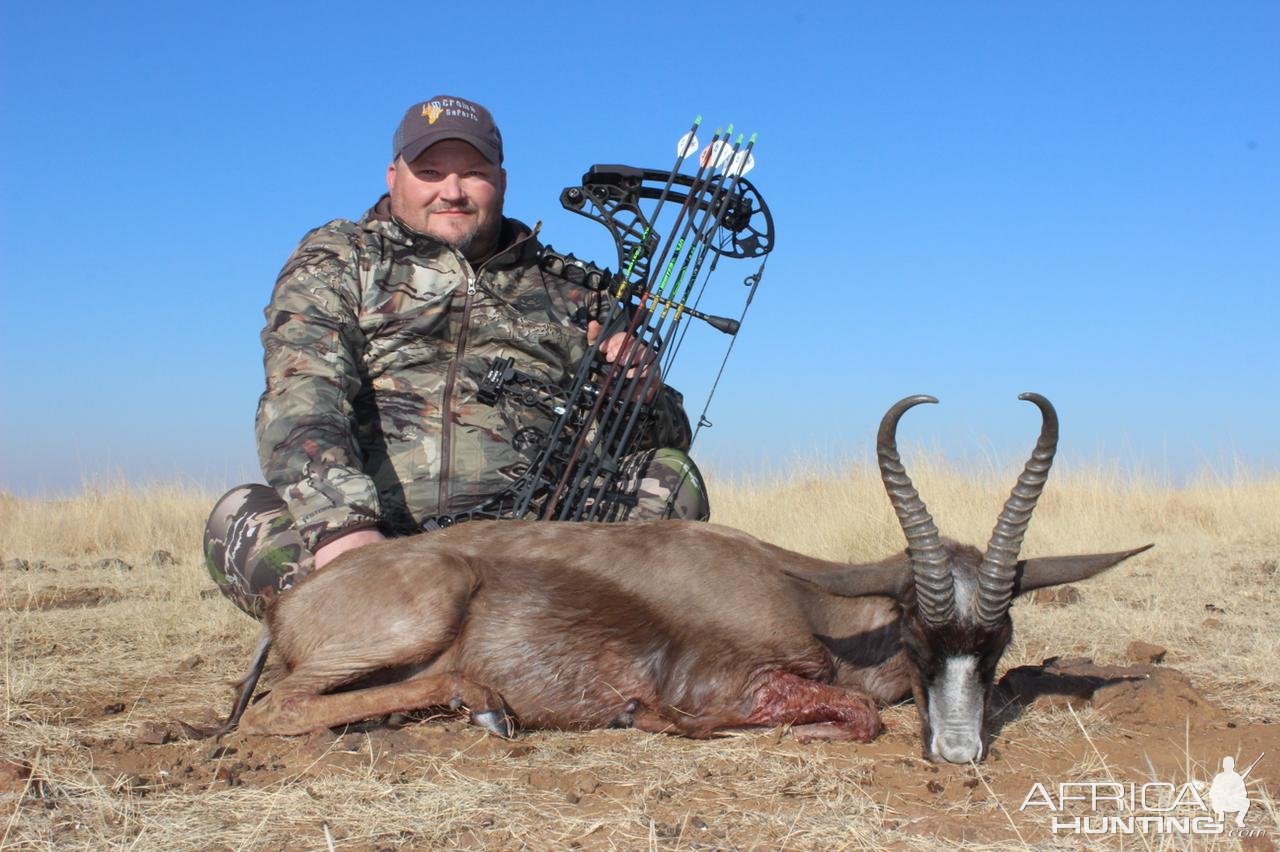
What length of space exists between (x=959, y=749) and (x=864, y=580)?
0.78m

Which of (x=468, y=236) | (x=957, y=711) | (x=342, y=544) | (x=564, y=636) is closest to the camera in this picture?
(x=957, y=711)

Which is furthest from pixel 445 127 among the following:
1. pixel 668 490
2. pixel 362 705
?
pixel 362 705

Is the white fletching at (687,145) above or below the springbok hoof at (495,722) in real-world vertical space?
above

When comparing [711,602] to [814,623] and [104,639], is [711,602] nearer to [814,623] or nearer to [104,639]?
[814,623]

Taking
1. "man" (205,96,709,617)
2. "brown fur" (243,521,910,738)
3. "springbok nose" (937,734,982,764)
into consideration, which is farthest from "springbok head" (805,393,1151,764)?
"man" (205,96,709,617)

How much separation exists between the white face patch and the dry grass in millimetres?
93

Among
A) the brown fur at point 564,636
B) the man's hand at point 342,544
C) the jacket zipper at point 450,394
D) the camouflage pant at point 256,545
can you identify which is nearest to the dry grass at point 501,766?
the brown fur at point 564,636

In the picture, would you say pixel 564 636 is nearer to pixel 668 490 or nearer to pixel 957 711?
pixel 957 711

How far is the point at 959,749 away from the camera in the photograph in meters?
4.02

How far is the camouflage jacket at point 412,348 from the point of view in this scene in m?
6.04

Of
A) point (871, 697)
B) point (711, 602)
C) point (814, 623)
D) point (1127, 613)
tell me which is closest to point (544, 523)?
point (711, 602)

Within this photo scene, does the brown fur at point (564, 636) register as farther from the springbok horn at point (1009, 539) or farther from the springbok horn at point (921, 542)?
the springbok horn at point (1009, 539)

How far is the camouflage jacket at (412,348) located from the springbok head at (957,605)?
9.21ft

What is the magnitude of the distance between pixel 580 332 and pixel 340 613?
2884 millimetres
